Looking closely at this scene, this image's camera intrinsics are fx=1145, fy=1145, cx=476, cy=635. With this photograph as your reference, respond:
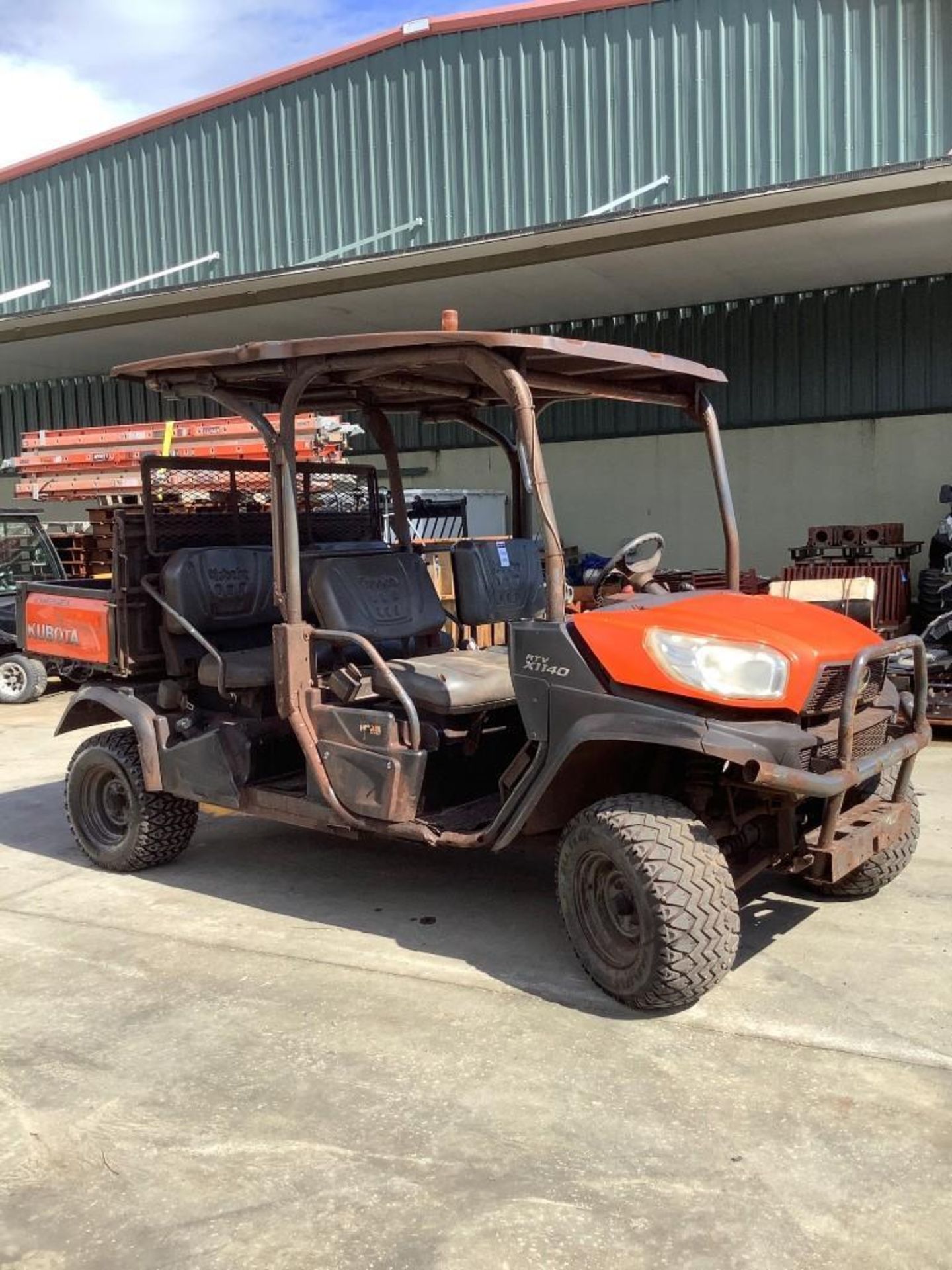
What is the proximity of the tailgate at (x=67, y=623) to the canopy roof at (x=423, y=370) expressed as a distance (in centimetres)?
112

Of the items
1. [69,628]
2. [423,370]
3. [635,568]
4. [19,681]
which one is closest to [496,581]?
[635,568]

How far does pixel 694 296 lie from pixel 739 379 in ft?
3.73

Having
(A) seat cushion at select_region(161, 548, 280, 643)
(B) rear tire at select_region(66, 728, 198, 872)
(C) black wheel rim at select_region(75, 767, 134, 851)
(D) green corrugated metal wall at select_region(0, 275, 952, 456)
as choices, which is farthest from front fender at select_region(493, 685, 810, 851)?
(D) green corrugated metal wall at select_region(0, 275, 952, 456)

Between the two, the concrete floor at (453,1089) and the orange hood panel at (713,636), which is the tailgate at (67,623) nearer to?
the concrete floor at (453,1089)

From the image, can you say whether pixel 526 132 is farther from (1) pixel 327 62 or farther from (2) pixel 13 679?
(2) pixel 13 679

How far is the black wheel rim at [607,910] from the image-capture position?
3801 millimetres

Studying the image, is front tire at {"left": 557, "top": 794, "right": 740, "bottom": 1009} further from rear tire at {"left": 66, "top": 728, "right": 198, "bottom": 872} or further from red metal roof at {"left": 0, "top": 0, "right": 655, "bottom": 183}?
red metal roof at {"left": 0, "top": 0, "right": 655, "bottom": 183}

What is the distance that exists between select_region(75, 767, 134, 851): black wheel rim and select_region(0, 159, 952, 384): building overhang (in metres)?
6.75

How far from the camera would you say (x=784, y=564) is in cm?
1380

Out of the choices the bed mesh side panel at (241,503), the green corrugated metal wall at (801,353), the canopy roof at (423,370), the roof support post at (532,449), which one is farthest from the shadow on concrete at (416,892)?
the green corrugated metal wall at (801,353)

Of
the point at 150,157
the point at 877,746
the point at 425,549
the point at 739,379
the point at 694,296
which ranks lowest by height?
the point at 877,746

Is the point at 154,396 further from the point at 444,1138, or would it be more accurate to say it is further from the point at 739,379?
the point at 444,1138

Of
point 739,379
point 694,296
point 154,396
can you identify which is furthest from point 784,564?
point 154,396

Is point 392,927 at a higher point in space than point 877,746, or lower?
lower
